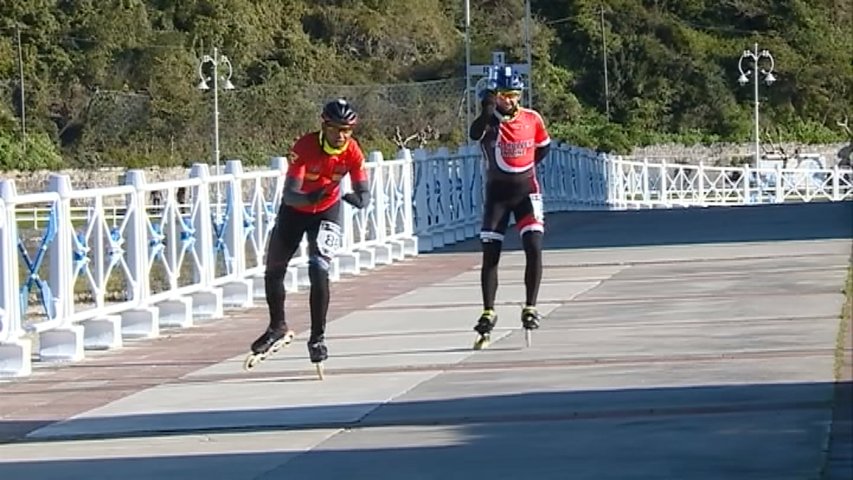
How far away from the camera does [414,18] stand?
2948 inches

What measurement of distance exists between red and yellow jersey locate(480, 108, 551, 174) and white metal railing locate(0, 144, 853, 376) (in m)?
2.91

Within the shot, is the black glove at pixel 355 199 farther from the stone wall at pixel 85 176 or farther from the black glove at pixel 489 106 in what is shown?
the stone wall at pixel 85 176

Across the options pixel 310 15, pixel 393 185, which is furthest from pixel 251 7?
pixel 393 185

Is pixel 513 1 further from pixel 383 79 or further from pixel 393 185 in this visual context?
pixel 393 185

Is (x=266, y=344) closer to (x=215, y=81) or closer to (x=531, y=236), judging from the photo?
(x=531, y=236)

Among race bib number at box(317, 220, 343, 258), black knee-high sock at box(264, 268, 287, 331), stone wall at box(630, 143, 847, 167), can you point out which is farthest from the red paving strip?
stone wall at box(630, 143, 847, 167)

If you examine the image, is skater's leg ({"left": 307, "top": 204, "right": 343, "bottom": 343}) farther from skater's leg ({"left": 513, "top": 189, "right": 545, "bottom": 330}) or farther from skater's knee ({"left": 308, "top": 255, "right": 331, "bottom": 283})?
skater's leg ({"left": 513, "top": 189, "right": 545, "bottom": 330})

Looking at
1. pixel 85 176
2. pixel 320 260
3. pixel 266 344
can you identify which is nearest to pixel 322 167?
pixel 320 260

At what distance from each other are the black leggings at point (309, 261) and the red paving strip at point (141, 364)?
0.90 meters

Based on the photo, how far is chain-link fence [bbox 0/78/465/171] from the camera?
6462 cm

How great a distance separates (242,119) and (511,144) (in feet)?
177

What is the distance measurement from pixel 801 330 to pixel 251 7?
61.4 m

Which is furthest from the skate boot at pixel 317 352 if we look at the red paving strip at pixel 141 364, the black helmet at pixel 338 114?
the black helmet at pixel 338 114

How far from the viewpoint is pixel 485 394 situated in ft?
35.0
